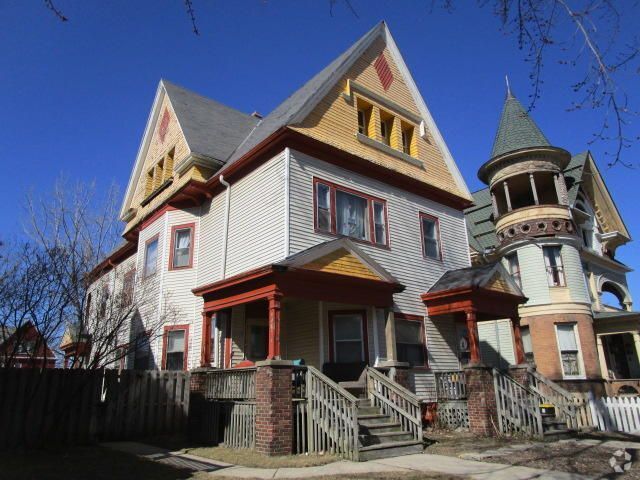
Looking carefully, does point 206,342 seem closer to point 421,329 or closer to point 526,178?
point 421,329

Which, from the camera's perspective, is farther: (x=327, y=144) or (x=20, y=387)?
(x=327, y=144)

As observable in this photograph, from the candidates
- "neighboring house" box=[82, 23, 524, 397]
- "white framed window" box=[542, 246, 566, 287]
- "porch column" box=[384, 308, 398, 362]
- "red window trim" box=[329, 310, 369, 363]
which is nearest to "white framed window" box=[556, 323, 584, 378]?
"white framed window" box=[542, 246, 566, 287]

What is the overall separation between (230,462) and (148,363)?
867 centimetres

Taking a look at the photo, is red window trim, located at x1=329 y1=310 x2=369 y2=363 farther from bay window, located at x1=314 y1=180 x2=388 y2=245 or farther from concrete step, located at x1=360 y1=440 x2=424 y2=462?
concrete step, located at x1=360 y1=440 x2=424 y2=462

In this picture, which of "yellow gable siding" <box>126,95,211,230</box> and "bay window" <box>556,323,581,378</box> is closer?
"yellow gable siding" <box>126,95,211,230</box>

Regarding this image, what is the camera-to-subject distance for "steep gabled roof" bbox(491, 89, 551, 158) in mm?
25297

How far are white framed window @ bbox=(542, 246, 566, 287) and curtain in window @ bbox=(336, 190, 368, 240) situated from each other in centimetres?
1291

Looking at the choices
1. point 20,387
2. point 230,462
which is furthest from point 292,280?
point 20,387

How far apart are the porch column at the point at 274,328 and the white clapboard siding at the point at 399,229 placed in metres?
2.02

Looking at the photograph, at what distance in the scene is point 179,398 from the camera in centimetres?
1260

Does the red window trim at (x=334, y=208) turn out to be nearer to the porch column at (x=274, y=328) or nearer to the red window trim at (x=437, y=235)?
the red window trim at (x=437, y=235)

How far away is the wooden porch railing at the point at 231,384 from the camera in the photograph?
10.6m

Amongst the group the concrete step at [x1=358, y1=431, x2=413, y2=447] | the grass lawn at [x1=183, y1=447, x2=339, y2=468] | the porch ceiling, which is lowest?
the grass lawn at [x1=183, y1=447, x2=339, y2=468]

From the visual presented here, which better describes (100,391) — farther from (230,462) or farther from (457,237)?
(457,237)
